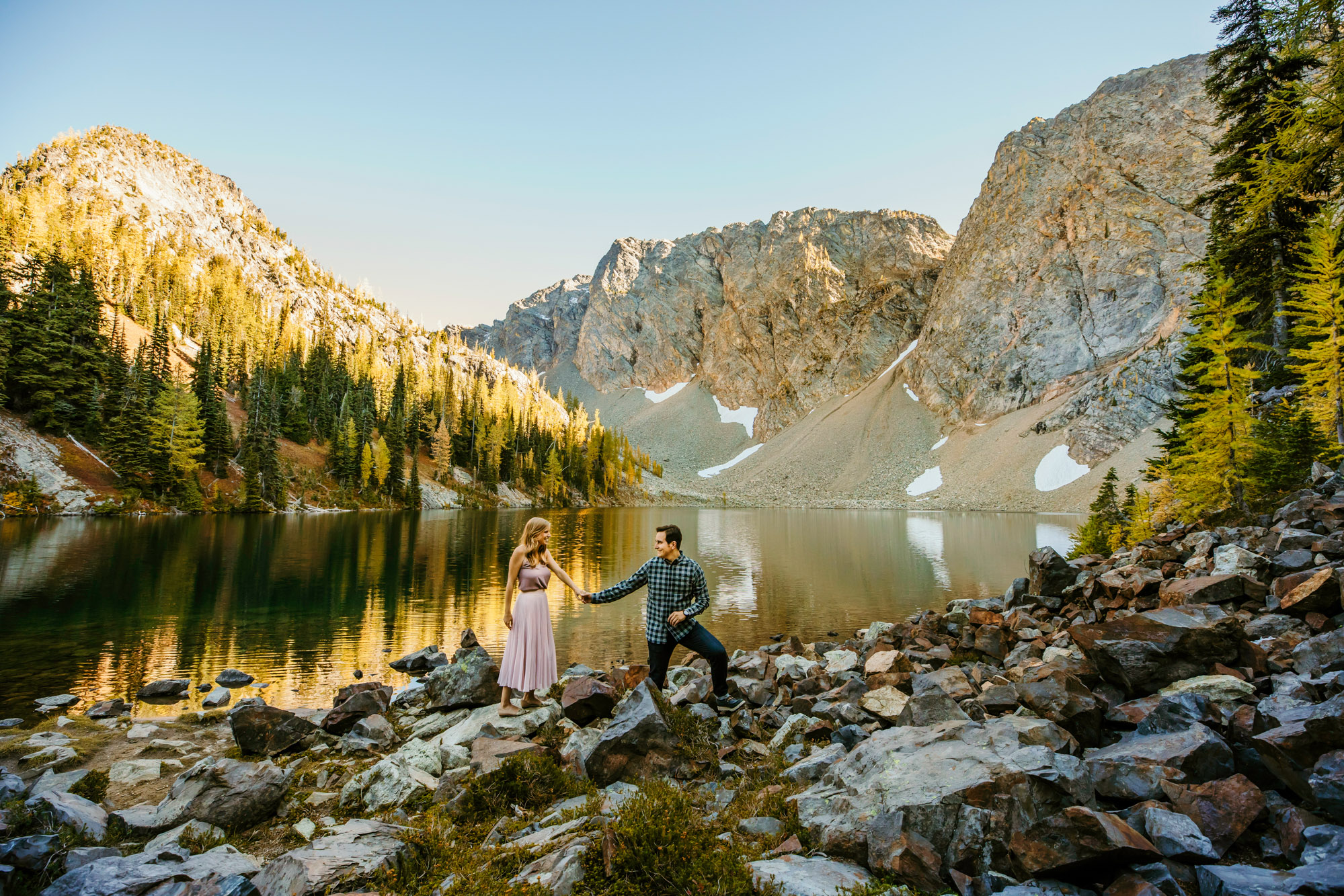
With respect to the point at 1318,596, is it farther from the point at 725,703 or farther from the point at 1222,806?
the point at 725,703

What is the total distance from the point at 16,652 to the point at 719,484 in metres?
143

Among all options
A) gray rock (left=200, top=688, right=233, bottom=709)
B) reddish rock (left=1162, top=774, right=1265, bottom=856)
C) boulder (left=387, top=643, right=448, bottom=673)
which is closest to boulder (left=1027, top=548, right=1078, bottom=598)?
reddish rock (left=1162, top=774, right=1265, bottom=856)

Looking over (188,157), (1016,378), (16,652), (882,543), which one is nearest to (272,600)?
(16,652)

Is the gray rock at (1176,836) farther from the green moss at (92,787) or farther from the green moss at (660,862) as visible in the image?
the green moss at (92,787)

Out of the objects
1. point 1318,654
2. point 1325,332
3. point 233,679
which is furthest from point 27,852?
point 1325,332

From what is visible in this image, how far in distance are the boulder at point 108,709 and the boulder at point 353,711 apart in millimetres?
4796

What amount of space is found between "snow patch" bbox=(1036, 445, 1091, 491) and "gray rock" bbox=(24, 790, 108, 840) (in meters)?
106

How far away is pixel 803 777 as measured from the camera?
6.52 meters

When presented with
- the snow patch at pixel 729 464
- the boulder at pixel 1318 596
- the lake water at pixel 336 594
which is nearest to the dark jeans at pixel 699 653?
the lake water at pixel 336 594

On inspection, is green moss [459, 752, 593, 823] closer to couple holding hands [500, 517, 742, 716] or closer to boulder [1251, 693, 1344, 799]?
couple holding hands [500, 517, 742, 716]

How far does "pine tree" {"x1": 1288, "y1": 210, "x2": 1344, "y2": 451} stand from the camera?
→ 53.4 feet

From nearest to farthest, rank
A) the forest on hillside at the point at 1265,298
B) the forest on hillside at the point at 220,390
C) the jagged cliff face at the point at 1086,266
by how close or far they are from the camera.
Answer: the forest on hillside at the point at 1265,298 < the forest on hillside at the point at 220,390 < the jagged cliff face at the point at 1086,266

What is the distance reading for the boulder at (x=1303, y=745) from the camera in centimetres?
420

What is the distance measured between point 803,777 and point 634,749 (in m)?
1.93
